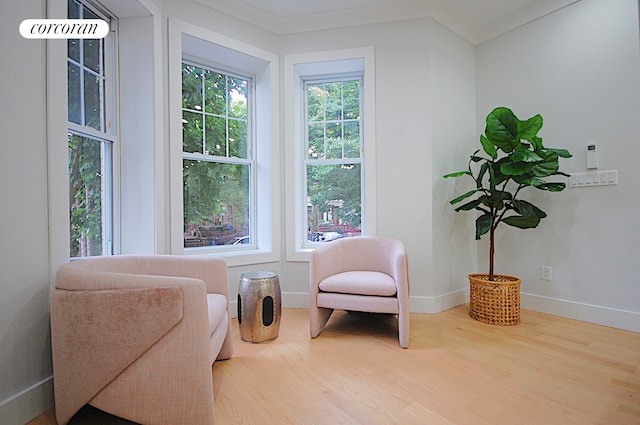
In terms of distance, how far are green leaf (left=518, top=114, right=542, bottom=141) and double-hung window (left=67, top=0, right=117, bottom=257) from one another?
3.11m

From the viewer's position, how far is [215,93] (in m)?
3.08

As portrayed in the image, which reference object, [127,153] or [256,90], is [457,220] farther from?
[127,153]

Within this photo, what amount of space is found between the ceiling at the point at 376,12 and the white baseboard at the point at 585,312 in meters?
2.53

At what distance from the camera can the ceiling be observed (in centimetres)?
288

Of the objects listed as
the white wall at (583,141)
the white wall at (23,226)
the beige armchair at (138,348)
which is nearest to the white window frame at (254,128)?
the white wall at (23,226)

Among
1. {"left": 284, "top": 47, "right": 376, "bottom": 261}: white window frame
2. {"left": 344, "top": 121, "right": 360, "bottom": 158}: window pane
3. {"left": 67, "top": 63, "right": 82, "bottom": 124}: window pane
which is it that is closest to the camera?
{"left": 67, "top": 63, "right": 82, "bottom": 124}: window pane

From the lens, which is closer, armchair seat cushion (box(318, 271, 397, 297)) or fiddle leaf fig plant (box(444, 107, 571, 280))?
armchair seat cushion (box(318, 271, 397, 297))

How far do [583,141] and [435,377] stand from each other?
232 centimetres

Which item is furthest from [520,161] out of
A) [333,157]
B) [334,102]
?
[334,102]

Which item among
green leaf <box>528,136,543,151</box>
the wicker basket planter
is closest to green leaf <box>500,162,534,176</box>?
green leaf <box>528,136,543,151</box>

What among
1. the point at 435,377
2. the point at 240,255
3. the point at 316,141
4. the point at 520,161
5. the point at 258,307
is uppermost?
the point at 316,141

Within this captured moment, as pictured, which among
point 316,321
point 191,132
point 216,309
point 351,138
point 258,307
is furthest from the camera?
point 351,138

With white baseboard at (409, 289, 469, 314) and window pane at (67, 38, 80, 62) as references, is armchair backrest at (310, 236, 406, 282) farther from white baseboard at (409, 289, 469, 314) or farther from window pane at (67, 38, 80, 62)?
window pane at (67, 38, 80, 62)

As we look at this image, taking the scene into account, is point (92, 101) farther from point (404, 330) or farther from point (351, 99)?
point (404, 330)
